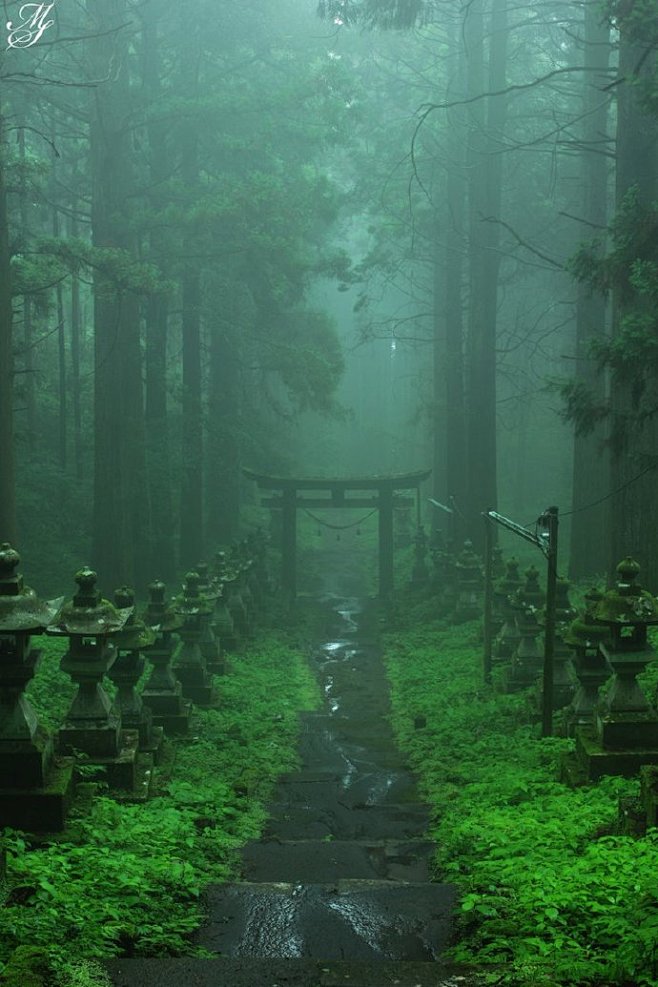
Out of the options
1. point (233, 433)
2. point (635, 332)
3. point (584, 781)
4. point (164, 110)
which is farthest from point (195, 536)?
point (584, 781)

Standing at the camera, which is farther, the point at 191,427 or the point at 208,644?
the point at 191,427

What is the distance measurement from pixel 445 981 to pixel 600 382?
16812mm

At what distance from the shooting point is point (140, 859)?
5.87 meters

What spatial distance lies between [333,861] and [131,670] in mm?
2752

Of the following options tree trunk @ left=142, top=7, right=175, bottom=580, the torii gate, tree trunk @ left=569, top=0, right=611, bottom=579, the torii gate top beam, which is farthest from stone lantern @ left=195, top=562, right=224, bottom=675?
the torii gate top beam

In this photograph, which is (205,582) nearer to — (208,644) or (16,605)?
(208,644)

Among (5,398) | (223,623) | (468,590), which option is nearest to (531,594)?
(223,623)

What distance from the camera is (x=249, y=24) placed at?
22.9 meters

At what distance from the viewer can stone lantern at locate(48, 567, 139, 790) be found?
24.1ft

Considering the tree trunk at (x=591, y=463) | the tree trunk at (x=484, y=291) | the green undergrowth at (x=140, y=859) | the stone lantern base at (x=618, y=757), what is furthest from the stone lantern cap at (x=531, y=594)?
the tree trunk at (x=484, y=291)

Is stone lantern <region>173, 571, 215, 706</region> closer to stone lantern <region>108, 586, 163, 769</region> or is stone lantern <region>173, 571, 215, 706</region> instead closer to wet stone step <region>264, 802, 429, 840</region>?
stone lantern <region>108, 586, 163, 769</region>

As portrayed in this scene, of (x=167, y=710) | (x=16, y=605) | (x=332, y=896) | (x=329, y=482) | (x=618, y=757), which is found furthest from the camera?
(x=329, y=482)

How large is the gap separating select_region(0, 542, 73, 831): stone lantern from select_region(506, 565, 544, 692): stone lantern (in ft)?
23.0

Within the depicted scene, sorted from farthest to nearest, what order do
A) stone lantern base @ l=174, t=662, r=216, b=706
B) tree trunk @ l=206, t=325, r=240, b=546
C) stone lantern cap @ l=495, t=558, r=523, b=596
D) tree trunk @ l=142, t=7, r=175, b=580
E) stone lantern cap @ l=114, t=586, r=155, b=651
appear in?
tree trunk @ l=206, t=325, r=240, b=546
tree trunk @ l=142, t=7, r=175, b=580
stone lantern cap @ l=495, t=558, r=523, b=596
stone lantern base @ l=174, t=662, r=216, b=706
stone lantern cap @ l=114, t=586, r=155, b=651
